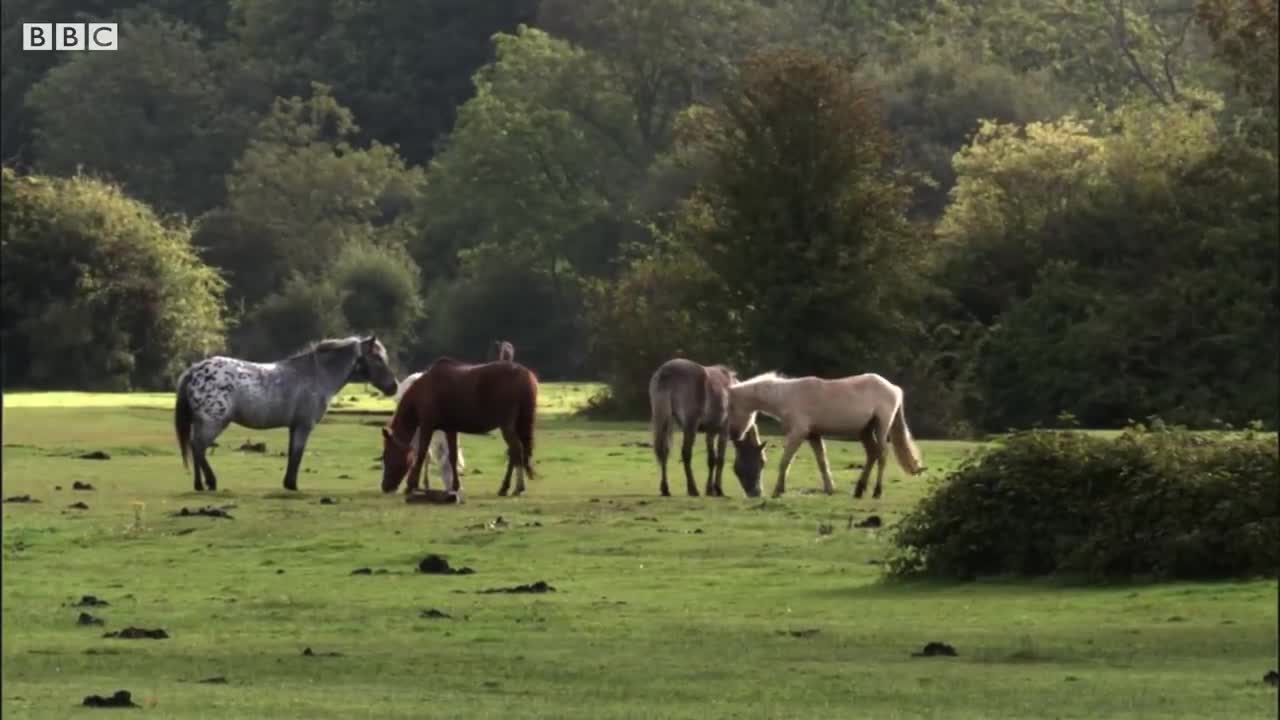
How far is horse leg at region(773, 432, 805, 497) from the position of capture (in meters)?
30.9

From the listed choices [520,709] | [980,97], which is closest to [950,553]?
[520,709]

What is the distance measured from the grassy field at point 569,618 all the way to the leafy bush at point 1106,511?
544 millimetres

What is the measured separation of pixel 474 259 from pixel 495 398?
209 ft

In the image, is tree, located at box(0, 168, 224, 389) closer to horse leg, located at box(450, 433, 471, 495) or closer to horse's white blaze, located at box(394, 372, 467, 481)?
horse's white blaze, located at box(394, 372, 467, 481)

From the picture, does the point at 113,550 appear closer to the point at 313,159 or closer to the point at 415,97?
the point at 313,159

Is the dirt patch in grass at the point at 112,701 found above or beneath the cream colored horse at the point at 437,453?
beneath

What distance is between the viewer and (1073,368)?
5588 centimetres

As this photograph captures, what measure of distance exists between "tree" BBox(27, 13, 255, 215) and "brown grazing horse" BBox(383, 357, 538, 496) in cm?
7695

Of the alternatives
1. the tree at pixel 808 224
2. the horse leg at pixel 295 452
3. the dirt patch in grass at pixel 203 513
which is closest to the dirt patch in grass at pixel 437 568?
the dirt patch in grass at pixel 203 513

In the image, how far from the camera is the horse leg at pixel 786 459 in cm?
3091

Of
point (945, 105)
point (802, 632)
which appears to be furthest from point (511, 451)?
point (945, 105)

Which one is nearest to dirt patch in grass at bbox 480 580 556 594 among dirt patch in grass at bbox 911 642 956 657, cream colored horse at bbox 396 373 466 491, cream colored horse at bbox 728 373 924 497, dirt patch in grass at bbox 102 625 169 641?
dirt patch in grass at bbox 102 625 169 641

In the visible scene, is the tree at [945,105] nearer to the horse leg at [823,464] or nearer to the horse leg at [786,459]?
the horse leg at [823,464]

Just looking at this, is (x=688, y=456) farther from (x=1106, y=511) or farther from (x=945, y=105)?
(x=945, y=105)
